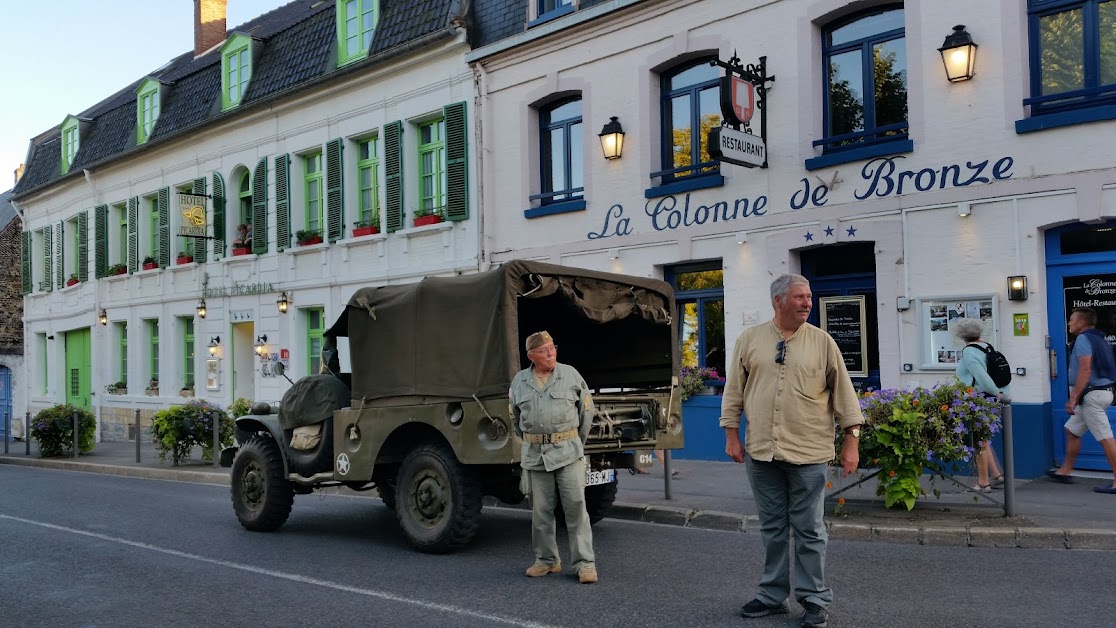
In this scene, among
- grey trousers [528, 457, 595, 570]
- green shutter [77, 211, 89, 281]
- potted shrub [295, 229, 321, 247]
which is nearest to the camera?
grey trousers [528, 457, 595, 570]

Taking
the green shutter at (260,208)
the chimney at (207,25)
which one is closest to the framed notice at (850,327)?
the green shutter at (260,208)

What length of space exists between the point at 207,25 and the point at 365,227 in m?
13.8

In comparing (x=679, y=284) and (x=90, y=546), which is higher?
(x=679, y=284)

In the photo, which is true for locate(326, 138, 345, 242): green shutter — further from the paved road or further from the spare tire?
the spare tire

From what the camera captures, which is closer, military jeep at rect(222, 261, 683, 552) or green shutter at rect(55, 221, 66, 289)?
military jeep at rect(222, 261, 683, 552)

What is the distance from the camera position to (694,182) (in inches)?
571

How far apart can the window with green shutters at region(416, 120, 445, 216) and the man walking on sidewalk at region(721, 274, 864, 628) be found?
43.6ft

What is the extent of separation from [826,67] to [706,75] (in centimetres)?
201

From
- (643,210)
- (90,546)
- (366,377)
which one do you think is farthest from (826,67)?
(90,546)

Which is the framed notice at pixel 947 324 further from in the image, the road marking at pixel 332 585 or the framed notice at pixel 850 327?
the road marking at pixel 332 585

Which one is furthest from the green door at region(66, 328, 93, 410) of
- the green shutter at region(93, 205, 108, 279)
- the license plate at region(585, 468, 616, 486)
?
the license plate at region(585, 468, 616, 486)

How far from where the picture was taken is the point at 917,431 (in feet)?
28.3

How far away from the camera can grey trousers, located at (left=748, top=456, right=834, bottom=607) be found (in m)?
5.53

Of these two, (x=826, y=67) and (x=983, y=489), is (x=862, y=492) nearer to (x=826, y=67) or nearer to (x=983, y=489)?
(x=983, y=489)
